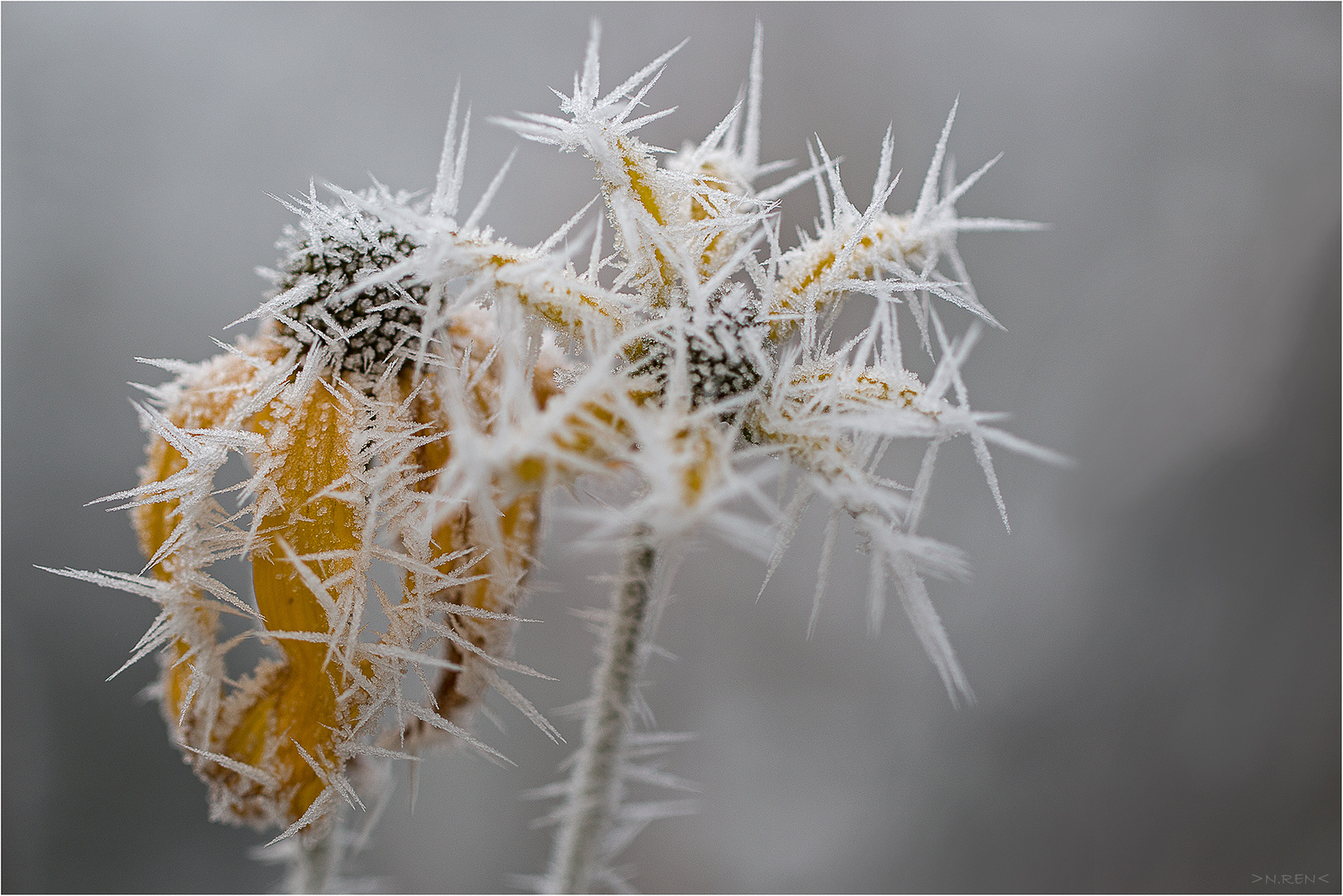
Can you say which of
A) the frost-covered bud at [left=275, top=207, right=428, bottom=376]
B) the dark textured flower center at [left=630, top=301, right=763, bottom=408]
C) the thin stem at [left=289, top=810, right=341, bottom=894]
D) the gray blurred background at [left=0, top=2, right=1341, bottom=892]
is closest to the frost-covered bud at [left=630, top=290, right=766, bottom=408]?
the dark textured flower center at [left=630, top=301, right=763, bottom=408]

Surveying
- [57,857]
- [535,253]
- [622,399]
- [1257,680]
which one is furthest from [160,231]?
[1257,680]

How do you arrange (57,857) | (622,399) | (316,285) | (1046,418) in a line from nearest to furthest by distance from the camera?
(622,399) < (316,285) < (57,857) < (1046,418)

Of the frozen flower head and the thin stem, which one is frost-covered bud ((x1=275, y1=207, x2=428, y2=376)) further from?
the thin stem

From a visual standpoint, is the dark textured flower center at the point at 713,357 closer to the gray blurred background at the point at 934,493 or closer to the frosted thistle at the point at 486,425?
the frosted thistle at the point at 486,425

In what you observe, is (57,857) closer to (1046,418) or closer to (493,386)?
(493,386)

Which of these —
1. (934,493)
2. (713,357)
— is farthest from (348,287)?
(934,493)

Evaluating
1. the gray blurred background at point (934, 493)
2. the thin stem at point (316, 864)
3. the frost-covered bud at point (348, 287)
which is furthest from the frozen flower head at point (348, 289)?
the gray blurred background at point (934, 493)
